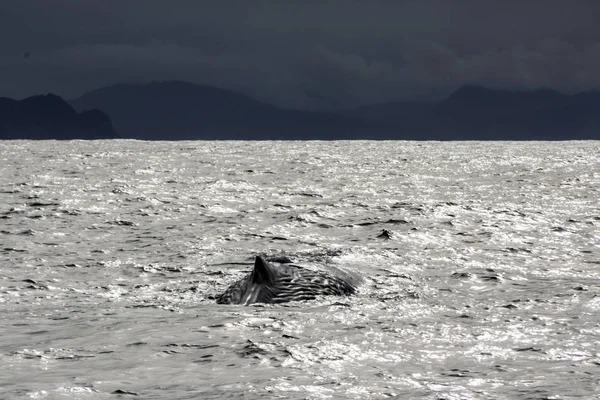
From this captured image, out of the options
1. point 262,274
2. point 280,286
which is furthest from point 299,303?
point 262,274

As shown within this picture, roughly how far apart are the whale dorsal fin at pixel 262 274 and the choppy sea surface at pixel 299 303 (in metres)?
0.90

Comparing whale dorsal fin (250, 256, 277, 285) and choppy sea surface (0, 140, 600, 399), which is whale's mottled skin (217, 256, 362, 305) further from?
choppy sea surface (0, 140, 600, 399)

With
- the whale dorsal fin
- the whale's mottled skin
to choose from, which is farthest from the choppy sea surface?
the whale dorsal fin

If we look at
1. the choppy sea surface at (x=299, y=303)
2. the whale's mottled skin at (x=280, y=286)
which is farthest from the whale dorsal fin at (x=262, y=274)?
the choppy sea surface at (x=299, y=303)

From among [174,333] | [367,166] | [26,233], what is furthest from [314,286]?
[367,166]

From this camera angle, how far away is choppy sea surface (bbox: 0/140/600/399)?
1029cm

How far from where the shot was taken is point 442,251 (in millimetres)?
22328

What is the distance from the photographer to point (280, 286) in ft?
50.1

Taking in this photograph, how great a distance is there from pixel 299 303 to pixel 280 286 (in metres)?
0.62

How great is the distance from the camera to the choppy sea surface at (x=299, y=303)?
10289mm

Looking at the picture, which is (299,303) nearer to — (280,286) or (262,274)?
(280,286)

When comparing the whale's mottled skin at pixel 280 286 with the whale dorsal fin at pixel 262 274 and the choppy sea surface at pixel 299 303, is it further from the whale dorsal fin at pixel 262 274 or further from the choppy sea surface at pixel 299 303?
the choppy sea surface at pixel 299 303

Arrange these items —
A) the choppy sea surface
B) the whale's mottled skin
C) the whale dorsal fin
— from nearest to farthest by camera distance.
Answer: the choppy sea surface → the whale's mottled skin → the whale dorsal fin

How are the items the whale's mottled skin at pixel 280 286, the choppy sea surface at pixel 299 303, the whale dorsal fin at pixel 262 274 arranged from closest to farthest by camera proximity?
the choppy sea surface at pixel 299 303 → the whale's mottled skin at pixel 280 286 → the whale dorsal fin at pixel 262 274
